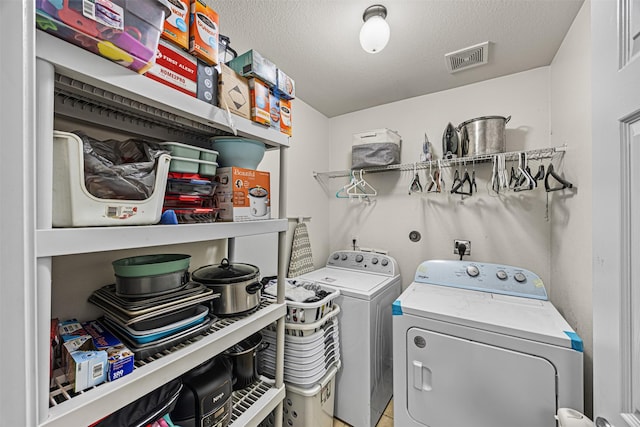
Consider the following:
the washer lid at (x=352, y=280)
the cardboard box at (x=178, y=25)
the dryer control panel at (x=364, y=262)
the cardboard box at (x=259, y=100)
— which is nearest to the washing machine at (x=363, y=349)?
the washer lid at (x=352, y=280)

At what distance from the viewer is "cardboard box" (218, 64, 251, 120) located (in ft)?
3.06

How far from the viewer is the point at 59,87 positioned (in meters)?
0.79

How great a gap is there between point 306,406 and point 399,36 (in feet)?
7.23

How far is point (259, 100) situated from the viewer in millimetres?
1059

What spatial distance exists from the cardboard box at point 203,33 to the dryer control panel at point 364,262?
185cm

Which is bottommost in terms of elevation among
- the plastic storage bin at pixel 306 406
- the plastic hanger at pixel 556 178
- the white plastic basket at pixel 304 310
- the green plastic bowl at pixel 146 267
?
the plastic storage bin at pixel 306 406

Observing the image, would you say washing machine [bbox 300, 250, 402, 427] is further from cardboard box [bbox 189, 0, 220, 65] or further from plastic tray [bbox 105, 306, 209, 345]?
cardboard box [bbox 189, 0, 220, 65]

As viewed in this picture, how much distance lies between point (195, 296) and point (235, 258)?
0.63 m

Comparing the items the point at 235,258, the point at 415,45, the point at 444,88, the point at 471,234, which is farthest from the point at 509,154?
the point at 235,258

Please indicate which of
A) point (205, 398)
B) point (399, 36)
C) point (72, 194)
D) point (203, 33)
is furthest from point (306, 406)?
point (399, 36)

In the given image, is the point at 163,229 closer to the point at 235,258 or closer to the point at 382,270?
the point at 235,258

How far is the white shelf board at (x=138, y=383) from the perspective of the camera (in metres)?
0.58

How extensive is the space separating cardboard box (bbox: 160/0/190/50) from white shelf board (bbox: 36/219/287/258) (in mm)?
578

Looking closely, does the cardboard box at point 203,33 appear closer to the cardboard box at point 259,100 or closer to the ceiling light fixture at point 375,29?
the cardboard box at point 259,100
